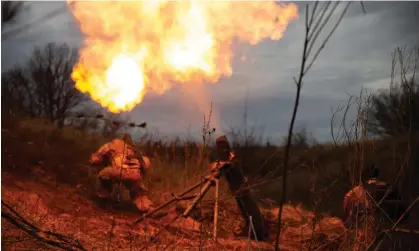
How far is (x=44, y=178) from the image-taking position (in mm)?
9203

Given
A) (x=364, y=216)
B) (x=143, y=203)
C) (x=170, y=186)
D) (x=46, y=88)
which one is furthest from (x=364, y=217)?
(x=46, y=88)

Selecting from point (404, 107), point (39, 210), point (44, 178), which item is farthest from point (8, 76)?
point (404, 107)

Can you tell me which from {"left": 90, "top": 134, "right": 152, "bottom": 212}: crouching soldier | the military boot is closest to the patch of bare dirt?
the military boot

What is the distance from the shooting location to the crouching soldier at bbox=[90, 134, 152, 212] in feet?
26.1

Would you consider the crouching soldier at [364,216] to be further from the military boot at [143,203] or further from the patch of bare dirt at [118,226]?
the military boot at [143,203]

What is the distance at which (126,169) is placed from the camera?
7.98 meters

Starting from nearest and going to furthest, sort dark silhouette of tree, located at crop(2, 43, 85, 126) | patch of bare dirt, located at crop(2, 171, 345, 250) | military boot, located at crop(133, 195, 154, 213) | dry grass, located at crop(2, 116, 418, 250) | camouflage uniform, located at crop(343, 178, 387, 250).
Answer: camouflage uniform, located at crop(343, 178, 387, 250) < patch of bare dirt, located at crop(2, 171, 345, 250) < dry grass, located at crop(2, 116, 418, 250) < military boot, located at crop(133, 195, 154, 213) < dark silhouette of tree, located at crop(2, 43, 85, 126)

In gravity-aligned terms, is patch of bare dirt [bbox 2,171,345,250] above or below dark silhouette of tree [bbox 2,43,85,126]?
below

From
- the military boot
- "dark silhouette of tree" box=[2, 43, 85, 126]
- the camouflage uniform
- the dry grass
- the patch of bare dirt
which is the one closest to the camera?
the camouflage uniform

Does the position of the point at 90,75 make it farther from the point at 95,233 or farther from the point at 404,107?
the point at 404,107

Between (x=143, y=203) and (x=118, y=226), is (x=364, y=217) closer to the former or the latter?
(x=118, y=226)

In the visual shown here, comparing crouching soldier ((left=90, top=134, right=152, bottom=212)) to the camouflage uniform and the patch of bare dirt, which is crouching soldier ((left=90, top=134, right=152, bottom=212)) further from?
the camouflage uniform

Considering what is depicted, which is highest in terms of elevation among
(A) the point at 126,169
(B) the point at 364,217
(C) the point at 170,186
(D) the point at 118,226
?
(A) the point at 126,169

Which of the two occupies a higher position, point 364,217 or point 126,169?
point 126,169
